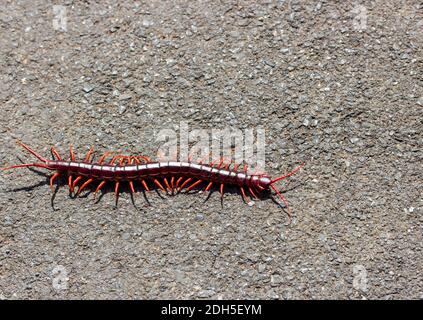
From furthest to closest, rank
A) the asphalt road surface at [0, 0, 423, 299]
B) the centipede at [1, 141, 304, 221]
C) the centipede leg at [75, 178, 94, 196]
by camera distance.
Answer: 1. the centipede leg at [75, 178, 94, 196]
2. the centipede at [1, 141, 304, 221]
3. the asphalt road surface at [0, 0, 423, 299]

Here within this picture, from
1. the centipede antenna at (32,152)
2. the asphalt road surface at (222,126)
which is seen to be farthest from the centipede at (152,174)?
the asphalt road surface at (222,126)

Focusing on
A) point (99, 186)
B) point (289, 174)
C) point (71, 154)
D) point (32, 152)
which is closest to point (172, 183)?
point (99, 186)

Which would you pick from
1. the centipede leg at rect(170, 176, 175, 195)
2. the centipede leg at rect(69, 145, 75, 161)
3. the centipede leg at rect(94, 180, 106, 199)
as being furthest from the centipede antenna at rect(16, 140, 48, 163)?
the centipede leg at rect(170, 176, 175, 195)

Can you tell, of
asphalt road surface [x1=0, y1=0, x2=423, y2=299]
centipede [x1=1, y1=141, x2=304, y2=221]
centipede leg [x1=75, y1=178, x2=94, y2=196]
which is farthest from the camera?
centipede leg [x1=75, y1=178, x2=94, y2=196]

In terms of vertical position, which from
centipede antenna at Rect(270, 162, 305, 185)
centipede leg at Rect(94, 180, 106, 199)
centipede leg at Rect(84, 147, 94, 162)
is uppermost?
centipede leg at Rect(84, 147, 94, 162)

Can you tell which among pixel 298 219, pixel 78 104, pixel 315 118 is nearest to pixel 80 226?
pixel 78 104

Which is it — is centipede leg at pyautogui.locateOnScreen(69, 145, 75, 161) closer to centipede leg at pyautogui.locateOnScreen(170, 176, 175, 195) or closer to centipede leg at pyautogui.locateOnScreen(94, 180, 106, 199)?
centipede leg at pyautogui.locateOnScreen(94, 180, 106, 199)

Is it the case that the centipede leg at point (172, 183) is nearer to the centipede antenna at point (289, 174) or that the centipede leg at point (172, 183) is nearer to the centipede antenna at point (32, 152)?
the centipede antenna at point (289, 174)

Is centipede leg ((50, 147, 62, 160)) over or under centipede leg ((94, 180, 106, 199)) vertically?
over
